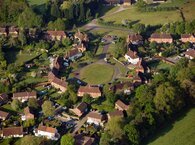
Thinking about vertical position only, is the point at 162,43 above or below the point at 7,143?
above

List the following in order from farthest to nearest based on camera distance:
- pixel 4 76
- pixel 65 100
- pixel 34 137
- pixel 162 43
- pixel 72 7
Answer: pixel 72 7, pixel 162 43, pixel 4 76, pixel 65 100, pixel 34 137

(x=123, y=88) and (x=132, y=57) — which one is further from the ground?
(x=132, y=57)

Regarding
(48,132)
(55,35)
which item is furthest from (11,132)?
(55,35)

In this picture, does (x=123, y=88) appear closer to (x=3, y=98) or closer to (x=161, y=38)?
(x=3, y=98)

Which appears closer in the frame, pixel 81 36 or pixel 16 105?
pixel 16 105

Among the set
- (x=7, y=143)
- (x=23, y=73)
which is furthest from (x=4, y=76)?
(x=7, y=143)

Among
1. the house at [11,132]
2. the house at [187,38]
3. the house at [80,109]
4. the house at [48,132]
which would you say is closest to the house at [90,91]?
the house at [80,109]

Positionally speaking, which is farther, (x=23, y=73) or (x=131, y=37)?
(x=131, y=37)

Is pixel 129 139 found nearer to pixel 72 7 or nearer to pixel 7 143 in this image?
pixel 7 143
